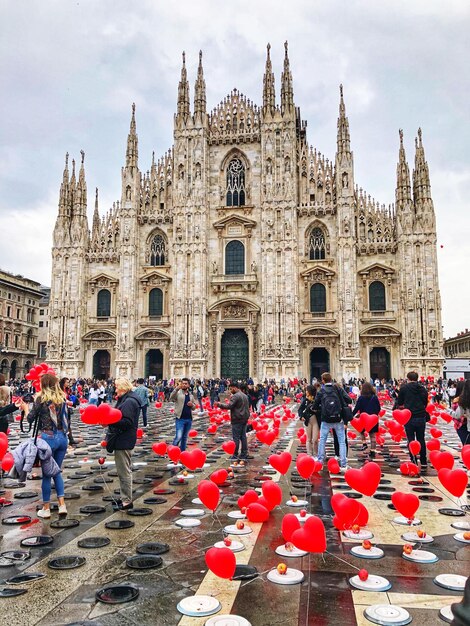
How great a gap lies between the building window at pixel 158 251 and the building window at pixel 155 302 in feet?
7.67

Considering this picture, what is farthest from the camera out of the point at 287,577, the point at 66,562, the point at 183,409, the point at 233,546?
the point at 183,409

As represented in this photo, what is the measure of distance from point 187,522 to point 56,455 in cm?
205

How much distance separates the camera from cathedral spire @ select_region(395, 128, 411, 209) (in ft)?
117

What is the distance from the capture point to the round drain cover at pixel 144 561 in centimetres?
465

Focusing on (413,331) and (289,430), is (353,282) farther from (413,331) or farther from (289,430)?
(289,430)

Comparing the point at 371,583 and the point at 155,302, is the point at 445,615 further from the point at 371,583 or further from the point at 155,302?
the point at 155,302

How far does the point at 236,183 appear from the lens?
127 feet

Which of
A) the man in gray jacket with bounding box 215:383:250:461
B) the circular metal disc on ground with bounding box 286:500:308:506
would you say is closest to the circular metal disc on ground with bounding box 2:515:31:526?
the circular metal disc on ground with bounding box 286:500:308:506

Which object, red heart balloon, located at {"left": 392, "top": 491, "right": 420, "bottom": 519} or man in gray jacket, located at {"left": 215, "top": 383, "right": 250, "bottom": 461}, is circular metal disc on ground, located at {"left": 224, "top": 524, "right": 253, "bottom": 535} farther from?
man in gray jacket, located at {"left": 215, "top": 383, "right": 250, "bottom": 461}

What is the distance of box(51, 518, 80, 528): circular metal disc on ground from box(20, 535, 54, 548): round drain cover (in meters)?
0.38

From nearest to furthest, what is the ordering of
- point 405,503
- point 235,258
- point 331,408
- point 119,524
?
point 405,503 → point 119,524 → point 331,408 → point 235,258

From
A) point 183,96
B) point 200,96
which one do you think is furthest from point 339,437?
point 183,96

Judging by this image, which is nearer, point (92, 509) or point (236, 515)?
point (236, 515)

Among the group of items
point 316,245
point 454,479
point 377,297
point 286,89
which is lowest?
point 454,479
